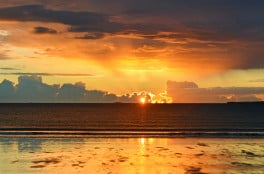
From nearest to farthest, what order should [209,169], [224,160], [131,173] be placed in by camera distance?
1. [131,173]
2. [209,169]
3. [224,160]

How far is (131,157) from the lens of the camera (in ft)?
112

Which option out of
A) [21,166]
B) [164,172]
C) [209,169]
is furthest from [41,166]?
[209,169]

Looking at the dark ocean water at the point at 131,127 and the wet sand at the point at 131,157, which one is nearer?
the wet sand at the point at 131,157

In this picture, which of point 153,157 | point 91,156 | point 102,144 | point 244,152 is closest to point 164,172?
point 153,157

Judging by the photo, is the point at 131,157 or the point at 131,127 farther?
the point at 131,127

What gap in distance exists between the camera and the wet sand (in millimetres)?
28969

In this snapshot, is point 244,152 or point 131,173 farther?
point 244,152

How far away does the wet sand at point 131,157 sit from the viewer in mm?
28969

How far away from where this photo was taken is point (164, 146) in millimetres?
41844

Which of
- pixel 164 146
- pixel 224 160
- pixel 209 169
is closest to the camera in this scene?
pixel 209 169

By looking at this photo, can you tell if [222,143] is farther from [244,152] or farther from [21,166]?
[21,166]

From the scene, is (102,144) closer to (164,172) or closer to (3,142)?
(3,142)

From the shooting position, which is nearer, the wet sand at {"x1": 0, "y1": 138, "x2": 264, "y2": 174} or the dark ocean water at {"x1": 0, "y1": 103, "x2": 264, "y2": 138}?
the wet sand at {"x1": 0, "y1": 138, "x2": 264, "y2": 174}

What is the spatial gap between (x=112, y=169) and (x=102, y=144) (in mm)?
14711
